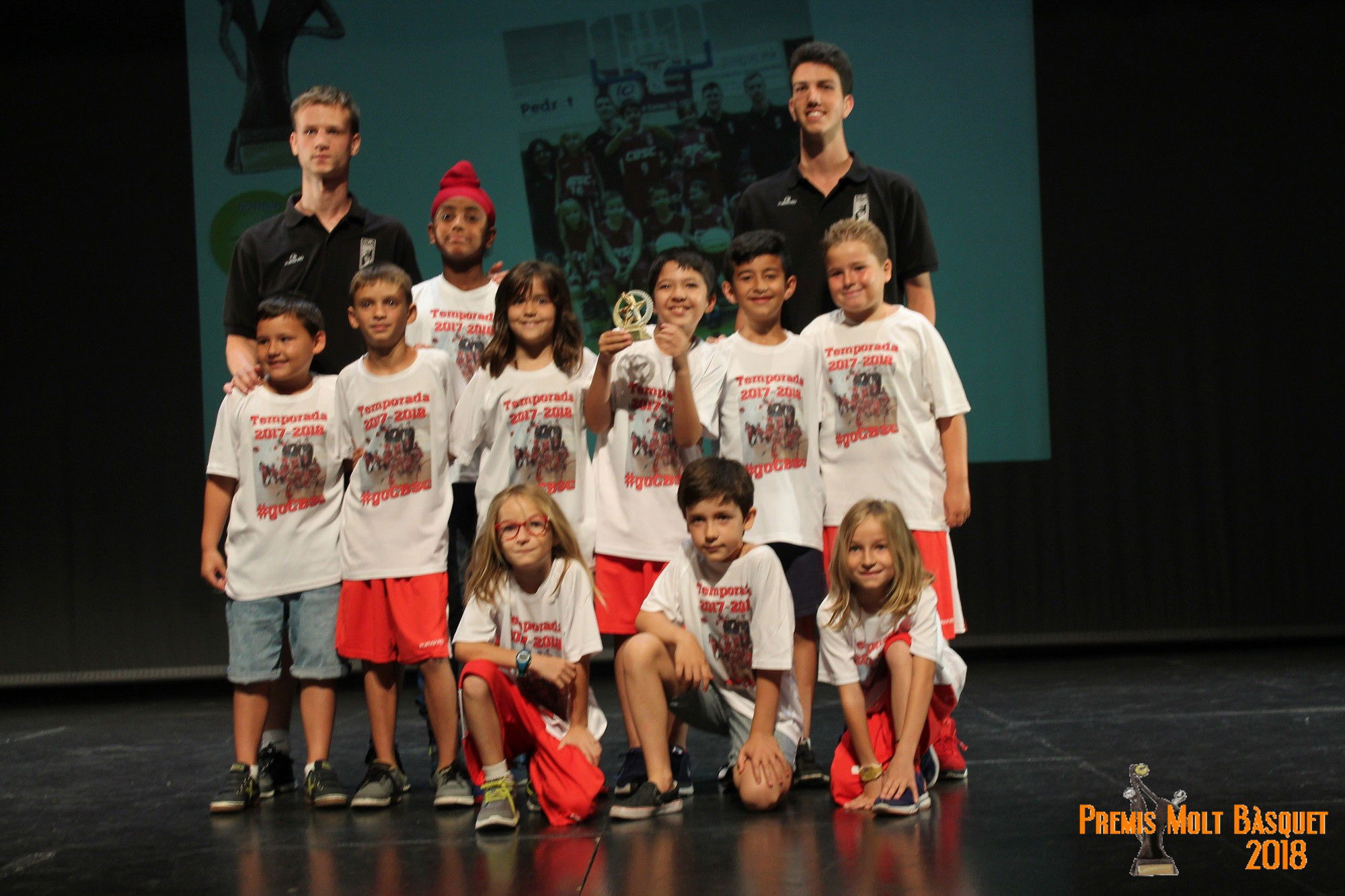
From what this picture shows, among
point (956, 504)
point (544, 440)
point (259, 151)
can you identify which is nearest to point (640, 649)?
point (544, 440)

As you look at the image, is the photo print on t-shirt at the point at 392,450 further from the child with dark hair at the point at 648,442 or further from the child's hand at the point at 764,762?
the child's hand at the point at 764,762

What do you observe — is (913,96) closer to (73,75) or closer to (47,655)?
(73,75)

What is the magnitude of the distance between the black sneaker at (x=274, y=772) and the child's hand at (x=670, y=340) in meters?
1.33

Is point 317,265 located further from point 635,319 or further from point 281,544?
point 635,319

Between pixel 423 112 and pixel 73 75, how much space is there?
4.79 feet

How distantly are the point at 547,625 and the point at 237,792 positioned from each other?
2.62 ft

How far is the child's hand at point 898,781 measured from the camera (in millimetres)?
2582

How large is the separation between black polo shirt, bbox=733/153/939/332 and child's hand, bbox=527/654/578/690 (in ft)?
3.66

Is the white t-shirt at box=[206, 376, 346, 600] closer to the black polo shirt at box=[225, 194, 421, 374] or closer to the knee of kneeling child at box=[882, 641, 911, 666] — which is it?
the black polo shirt at box=[225, 194, 421, 374]

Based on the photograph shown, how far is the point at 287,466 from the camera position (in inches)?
117

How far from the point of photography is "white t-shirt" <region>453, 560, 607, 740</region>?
2.74 m

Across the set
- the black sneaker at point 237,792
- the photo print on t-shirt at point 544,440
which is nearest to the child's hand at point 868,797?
the photo print on t-shirt at point 544,440

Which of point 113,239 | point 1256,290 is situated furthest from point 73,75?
point 1256,290

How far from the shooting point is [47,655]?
17.9ft
